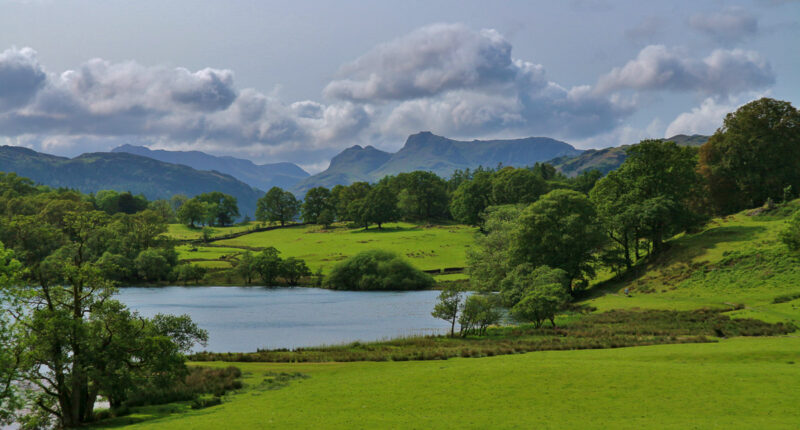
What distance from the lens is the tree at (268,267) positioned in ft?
344

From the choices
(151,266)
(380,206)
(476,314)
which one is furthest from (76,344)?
(380,206)

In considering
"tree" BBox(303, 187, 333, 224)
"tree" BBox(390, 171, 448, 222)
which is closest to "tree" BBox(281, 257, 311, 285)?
"tree" BBox(390, 171, 448, 222)

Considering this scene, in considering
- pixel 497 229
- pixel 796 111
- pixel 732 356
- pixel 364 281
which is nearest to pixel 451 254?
pixel 364 281

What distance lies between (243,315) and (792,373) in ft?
205

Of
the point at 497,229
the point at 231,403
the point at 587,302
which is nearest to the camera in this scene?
the point at 231,403

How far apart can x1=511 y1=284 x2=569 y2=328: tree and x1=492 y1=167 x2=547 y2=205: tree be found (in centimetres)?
8525

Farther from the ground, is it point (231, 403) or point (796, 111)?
point (796, 111)

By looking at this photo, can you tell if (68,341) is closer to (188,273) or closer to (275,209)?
(188,273)

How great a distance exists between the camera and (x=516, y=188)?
453ft

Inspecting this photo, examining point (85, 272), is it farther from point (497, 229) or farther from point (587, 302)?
point (497, 229)

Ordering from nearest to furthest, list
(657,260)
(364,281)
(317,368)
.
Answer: (317,368), (657,260), (364,281)

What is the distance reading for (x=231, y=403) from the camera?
26.8 m

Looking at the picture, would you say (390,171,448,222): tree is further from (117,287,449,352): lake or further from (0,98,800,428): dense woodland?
(117,287,449,352): lake

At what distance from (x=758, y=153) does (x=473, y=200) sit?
243 ft
